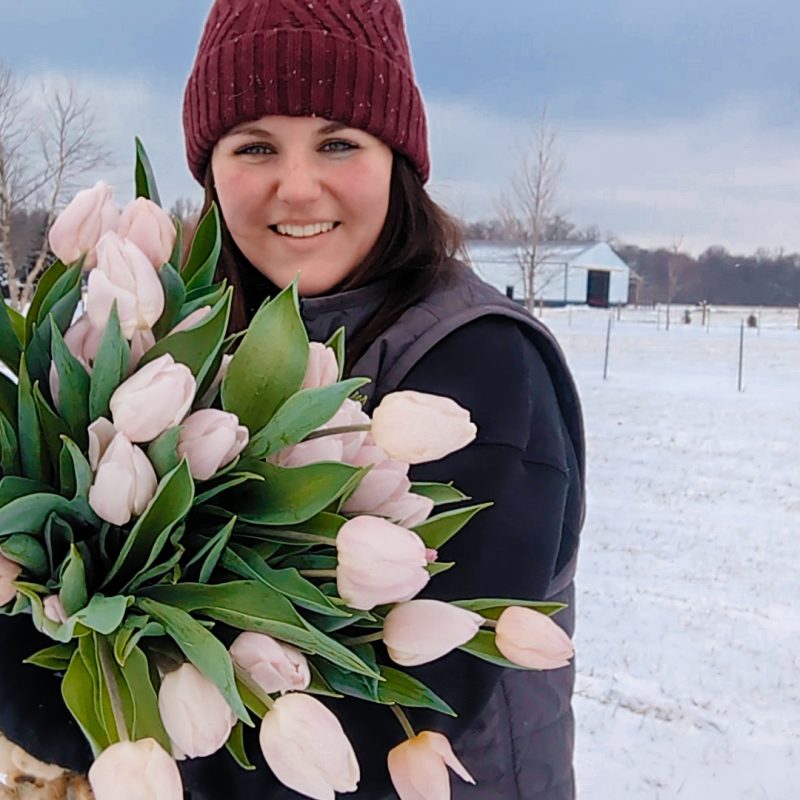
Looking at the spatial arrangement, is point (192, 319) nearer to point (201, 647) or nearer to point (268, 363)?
point (268, 363)

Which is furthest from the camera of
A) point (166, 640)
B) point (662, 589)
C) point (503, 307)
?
point (662, 589)

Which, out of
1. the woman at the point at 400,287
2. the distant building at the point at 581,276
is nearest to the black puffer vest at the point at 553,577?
the woman at the point at 400,287

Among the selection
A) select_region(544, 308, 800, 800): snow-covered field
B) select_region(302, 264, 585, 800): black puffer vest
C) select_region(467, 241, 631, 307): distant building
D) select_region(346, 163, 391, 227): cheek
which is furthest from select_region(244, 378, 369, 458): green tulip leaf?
select_region(467, 241, 631, 307): distant building

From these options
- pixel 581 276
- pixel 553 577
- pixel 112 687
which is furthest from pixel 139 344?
pixel 581 276

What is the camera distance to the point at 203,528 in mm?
768

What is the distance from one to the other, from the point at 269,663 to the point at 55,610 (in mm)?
163

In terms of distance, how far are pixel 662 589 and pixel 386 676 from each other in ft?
18.0

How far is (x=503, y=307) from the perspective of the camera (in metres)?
1.20

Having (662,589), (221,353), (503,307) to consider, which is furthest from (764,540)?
(221,353)

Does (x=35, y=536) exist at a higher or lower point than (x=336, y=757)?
higher

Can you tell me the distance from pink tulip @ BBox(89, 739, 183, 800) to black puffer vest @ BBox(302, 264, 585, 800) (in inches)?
24.8

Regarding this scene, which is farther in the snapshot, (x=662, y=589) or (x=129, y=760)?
(x=662, y=589)

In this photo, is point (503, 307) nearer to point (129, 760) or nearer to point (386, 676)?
point (386, 676)

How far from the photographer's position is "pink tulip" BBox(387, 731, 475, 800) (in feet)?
2.48
